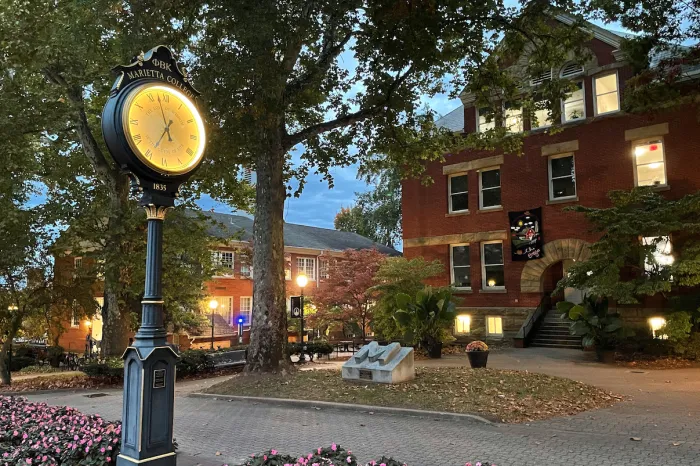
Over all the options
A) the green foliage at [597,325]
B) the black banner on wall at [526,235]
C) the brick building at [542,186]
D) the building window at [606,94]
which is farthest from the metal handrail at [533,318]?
the building window at [606,94]

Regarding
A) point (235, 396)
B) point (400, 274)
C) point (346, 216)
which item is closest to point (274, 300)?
point (235, 396)

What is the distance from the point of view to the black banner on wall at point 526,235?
74.0 ft

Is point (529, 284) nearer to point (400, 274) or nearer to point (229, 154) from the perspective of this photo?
point (400, 274)

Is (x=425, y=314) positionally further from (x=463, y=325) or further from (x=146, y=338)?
(x=146, y=338)

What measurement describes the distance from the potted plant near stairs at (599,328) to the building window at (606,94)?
26.8 ft

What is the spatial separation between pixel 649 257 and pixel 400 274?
331 inches

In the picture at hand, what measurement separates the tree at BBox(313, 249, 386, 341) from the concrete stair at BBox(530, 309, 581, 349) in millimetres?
7721

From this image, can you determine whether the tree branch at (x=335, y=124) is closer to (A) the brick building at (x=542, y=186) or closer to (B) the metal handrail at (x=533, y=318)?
(A) the brick building at (x=542, y=186)

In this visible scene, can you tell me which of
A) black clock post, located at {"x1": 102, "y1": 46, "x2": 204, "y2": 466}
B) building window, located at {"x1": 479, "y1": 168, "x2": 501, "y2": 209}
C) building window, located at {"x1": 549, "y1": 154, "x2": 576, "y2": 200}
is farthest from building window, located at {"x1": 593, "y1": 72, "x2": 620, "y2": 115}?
black clock post, located at {"x1": 102, "y1": 46, "x2": 204, "y2": 466}

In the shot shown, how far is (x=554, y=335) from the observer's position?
21.6 meters

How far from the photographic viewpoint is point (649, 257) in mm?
16844

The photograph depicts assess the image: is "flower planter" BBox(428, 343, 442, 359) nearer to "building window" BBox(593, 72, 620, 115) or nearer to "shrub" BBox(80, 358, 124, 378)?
"shrub" BBox(80, 358, 124, 378)

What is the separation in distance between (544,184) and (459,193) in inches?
160

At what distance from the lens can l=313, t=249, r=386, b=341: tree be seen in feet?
84.7
